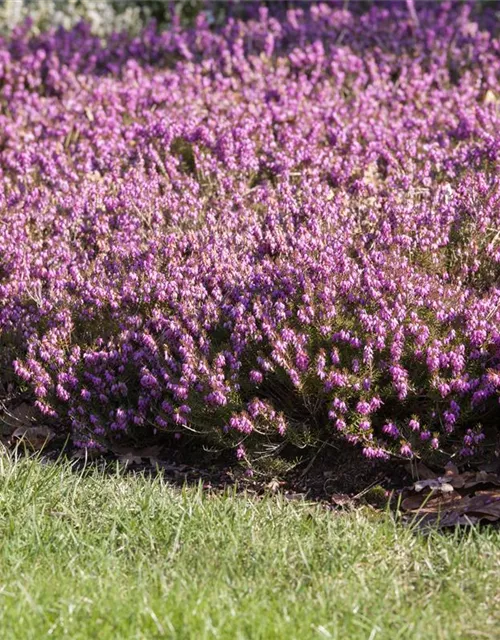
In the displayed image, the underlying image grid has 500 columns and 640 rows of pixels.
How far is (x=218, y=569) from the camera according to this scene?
399cm

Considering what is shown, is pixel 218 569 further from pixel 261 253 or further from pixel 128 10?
pixel 128 10

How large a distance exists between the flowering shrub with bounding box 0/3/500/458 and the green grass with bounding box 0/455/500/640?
0.64m

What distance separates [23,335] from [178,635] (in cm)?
288

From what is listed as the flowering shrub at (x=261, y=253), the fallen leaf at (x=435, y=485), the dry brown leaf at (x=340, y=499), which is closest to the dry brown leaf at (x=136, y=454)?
the flowering shrub at (x=261, y=253)

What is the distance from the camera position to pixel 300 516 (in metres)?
4.48

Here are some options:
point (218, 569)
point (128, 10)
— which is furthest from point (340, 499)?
point (128, 10)

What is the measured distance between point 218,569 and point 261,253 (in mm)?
2368

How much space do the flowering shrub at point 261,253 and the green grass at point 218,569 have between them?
2.10 feet

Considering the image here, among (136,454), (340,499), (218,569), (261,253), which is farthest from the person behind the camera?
(261,253)

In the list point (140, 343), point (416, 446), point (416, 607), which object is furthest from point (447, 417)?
point (140, 343)

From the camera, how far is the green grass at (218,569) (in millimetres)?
3527

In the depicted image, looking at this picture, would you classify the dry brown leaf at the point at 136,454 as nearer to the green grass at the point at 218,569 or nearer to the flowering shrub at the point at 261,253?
the flowering shrub at the point at 261,253

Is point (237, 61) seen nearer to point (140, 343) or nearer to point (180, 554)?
point (140, 343)

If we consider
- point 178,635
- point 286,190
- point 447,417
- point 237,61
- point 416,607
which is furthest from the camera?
point 237,61
